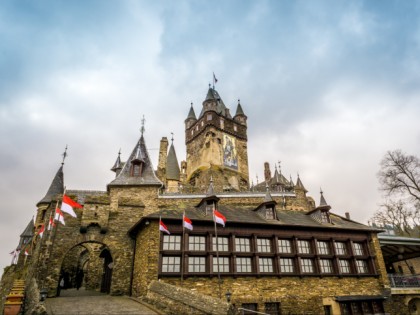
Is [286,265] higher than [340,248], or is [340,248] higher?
[340,248]

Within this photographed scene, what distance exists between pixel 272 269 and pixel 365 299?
5.56 metres

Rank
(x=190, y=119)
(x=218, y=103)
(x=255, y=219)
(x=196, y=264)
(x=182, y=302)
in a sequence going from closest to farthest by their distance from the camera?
(x=182, y=302) → (x=196, y=264) → (x=255, y=219) → (x=218, y=103) → (x=190, y=119)

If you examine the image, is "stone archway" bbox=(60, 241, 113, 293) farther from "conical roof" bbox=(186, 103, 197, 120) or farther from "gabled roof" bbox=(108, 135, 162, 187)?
"conical roof" bbox=(186, 103, 197, 120)

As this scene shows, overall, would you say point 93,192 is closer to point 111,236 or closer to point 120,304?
point 111,236

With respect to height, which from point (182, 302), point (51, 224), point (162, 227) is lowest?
point (182, 302)

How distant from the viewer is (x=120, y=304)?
1271 centimetres

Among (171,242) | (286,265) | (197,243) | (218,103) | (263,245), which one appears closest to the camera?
(171,242)

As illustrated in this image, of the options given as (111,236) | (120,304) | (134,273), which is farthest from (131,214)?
(120,304)

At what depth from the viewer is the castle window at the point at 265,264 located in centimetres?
1547

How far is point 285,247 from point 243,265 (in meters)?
2.90

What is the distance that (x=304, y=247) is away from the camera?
16.8m

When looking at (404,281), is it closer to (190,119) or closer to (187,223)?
(187,223)

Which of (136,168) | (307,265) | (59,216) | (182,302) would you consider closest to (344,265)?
(307,265)

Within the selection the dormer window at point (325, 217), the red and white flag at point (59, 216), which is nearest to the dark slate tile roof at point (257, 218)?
the dormer window at point (325, 217)
